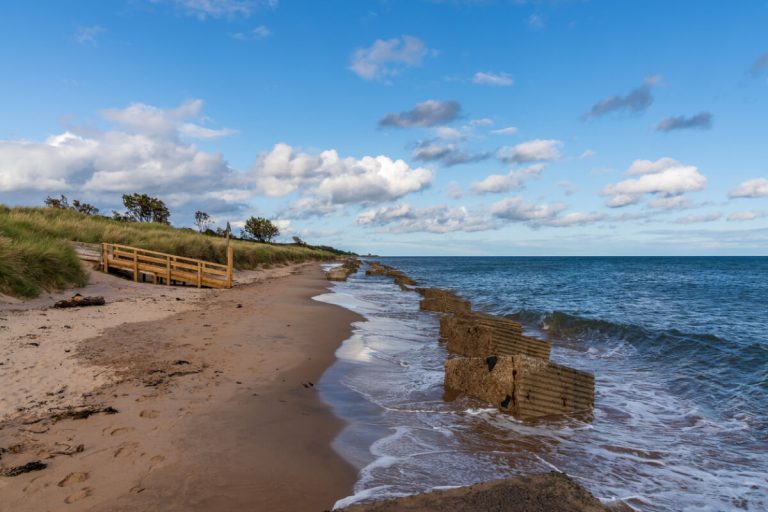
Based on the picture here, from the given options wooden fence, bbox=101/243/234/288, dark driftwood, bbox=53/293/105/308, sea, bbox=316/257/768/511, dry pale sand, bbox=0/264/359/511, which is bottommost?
sea, bbox=316/257/768/511

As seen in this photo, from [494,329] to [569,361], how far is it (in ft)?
8.95

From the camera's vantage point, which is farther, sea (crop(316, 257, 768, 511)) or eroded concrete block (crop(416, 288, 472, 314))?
eroded concrete block (crop(416, 288, 472, 314))

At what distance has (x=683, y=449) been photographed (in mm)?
5746

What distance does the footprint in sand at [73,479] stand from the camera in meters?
3.76

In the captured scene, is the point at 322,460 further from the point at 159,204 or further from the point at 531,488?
the point at 159,204

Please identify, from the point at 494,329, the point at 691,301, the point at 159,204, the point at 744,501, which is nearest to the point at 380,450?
the point at 744,501

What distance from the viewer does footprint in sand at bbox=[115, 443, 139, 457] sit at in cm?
432

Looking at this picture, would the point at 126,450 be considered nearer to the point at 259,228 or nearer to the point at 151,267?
the point at 151,267

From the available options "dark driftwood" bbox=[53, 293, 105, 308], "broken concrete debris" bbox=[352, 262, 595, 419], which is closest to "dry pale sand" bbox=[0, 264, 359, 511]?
"dark driftwood" bbox=[53, 293, 105, 308]

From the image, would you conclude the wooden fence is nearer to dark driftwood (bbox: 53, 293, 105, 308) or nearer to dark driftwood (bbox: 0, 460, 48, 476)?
dark driftwood (bbox: 53, 293, 105, 308)

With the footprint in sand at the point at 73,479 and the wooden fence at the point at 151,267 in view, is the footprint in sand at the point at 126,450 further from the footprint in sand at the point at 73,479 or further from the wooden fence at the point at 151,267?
the wooden fence at the point at 151,267

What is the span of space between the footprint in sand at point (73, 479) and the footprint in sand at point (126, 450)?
0.43 m

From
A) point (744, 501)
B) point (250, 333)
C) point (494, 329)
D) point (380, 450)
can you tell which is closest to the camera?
point (744, 501)

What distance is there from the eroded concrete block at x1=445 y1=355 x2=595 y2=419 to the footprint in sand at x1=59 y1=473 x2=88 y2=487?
535 centimetres
